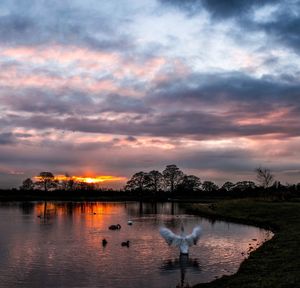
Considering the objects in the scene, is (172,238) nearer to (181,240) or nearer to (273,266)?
(181,240)

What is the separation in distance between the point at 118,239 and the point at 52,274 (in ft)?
41.8

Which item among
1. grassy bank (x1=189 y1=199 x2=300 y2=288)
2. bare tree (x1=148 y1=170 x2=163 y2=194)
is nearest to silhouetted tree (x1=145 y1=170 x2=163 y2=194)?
bare tree (x1=148 y1=170 x2=163 y2=194)

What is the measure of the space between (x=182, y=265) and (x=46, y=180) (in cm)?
13526

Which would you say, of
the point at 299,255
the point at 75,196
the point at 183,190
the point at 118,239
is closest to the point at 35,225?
the point at 118,239

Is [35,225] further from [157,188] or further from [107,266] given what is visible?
[157,188]

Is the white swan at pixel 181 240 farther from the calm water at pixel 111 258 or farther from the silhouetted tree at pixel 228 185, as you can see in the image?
the silhouetted tree at pixel 228 185

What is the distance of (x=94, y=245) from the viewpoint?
3059 cm

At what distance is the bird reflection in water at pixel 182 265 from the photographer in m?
22.0

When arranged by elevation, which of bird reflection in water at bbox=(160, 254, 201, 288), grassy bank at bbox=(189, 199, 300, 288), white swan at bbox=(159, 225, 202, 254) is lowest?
bird reflection in water at bbox=(160, 254, 201, 288)

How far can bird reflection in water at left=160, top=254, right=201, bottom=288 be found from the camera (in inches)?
867

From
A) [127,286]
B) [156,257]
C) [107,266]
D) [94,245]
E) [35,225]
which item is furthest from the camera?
[35,225]

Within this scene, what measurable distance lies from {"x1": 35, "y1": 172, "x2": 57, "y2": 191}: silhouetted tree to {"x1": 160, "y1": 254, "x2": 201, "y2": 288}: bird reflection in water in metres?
132

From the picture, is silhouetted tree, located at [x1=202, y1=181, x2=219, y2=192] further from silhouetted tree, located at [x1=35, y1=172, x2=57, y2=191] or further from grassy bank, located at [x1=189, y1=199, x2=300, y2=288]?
grassy bank, located at [x1=189, y1=199, x2=300, y2=288]

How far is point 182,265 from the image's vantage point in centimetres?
2369
